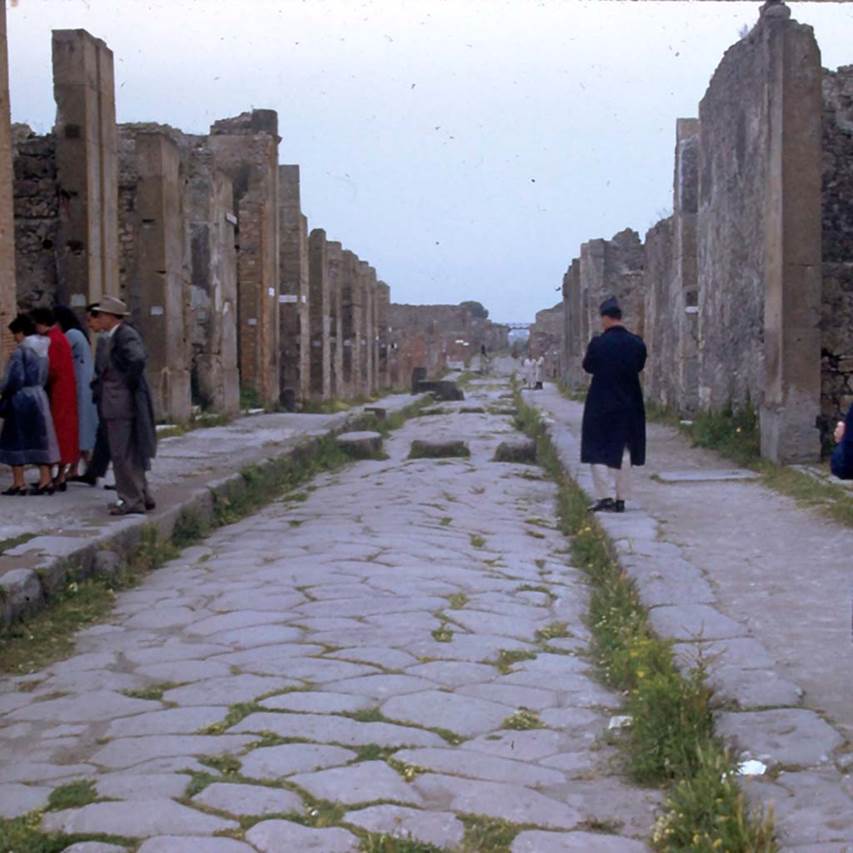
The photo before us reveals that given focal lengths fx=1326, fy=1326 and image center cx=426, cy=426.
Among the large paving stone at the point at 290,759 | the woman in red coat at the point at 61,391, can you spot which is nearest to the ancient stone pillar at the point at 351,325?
the woman in red coat at the point at 61,391

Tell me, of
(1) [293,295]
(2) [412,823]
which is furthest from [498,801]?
(1) [293,295]

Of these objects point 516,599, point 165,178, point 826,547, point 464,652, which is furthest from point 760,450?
point 165,178

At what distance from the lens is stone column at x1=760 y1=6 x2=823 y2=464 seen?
1095cm

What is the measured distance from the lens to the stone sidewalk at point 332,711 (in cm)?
329

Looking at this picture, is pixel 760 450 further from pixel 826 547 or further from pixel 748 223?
pixel 826 547

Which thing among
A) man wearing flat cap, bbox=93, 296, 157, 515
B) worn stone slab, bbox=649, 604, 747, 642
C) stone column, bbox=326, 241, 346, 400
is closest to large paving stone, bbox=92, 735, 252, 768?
worn stone slab, bbox=649, 604, 747, 642

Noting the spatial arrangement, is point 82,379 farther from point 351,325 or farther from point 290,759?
point 351,325

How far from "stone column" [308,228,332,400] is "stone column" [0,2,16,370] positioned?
18.3 meters

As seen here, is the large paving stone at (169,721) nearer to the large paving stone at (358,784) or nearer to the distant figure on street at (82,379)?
the large paving stone at (358,784)

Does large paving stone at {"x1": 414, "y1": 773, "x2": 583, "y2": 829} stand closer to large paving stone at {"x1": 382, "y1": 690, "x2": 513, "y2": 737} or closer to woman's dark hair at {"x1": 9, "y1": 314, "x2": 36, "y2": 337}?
large paving stone at {"x1": 382, "y1": 690, "x2": 513, "y2": 737}

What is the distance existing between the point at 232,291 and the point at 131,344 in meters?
12.5

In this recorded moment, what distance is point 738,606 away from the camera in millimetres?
5633

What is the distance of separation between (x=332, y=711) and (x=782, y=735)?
1.40 meters

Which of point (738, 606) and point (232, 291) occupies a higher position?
point (232, 291)
